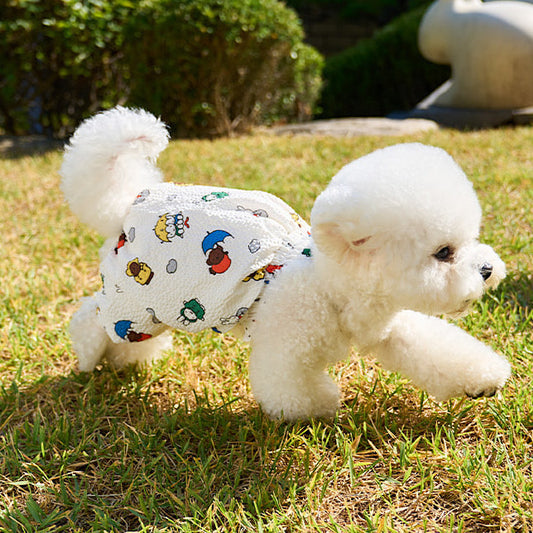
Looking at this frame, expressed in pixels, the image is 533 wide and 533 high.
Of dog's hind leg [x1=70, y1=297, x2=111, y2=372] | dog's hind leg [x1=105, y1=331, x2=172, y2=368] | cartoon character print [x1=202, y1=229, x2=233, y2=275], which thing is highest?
cartoon character print [x1=202, y1=229, x2=233, y2=275]

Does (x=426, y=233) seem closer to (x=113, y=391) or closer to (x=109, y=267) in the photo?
(x=109, y=267)

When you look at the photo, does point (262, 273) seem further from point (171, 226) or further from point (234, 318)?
point (171, 226)

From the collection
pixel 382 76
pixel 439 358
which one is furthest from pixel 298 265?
pixel 382 76

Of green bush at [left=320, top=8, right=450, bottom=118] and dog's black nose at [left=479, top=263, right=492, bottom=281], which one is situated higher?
dog's black nose at [left=479, top=263, right=492, bottom=281]

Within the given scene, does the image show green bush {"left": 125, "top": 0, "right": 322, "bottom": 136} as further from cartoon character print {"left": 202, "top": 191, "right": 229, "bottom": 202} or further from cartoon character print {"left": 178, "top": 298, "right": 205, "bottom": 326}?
cartoon character print {"left": 178, "top": 298, "right": 205, "bottom": 326}

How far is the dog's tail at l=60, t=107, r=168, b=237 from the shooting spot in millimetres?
1909

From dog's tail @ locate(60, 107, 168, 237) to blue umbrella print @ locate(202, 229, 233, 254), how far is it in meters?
0.37

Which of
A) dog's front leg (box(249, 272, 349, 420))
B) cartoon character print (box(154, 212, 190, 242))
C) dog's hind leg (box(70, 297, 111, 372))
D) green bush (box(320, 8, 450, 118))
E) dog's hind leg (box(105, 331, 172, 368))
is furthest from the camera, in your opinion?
green bush (box(320, 8, 450, 118))

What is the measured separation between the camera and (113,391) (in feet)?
6.82

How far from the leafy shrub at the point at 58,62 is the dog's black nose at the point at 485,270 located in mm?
5185

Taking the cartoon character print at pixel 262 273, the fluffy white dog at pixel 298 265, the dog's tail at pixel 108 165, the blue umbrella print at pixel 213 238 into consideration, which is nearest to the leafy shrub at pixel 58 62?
the dog's tail at pixel 108 165

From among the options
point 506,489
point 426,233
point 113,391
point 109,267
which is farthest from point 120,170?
point 506,489

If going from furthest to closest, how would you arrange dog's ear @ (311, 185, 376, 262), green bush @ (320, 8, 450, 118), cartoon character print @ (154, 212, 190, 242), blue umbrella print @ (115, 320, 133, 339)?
1. green bush @ (320, 8, 450, 118)
2. blue umbrella print @ (115, 320, 133, 339)
3. cartoon character print @ (154, 212, 190, 242)
4. dog's ear @ (311, 185, 376, 262)

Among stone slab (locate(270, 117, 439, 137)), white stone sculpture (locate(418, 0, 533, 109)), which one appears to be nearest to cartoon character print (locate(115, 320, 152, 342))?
stone slab (locate(270, 117, 439, 137))
